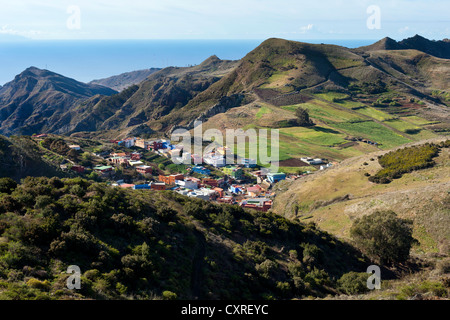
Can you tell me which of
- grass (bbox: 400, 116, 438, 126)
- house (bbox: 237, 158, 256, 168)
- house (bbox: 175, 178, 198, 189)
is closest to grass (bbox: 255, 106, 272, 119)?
house (bbox: 237, 158, 256, 168)

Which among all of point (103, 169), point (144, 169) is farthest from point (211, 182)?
point (103, 169)

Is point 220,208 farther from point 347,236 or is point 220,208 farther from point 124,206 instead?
point 347,236

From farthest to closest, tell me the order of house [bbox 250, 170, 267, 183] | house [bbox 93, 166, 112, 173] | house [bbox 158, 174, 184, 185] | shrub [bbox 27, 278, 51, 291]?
house [bbox 250, 170, 267, 183], house [bbox 158, 174, 184, 185], house [bbox 93, 166, 112, 173], shrub [bbox 27, 278, 51, 291]

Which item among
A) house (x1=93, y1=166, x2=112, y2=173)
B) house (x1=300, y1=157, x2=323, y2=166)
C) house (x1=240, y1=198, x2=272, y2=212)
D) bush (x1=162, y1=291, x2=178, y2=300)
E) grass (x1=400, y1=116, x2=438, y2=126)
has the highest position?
grass (x1=400, y1=116, x2=438, y2=126)

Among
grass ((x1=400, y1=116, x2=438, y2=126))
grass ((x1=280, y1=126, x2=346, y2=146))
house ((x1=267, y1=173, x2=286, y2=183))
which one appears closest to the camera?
house ((x1=267, y1=173, x2=286, y2=183))

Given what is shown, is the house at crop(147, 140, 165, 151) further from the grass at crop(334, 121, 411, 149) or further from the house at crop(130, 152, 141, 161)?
the grass at crop(334, 121, 411, 149)

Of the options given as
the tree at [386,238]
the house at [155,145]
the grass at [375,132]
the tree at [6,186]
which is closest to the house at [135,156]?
the house at [155,145]

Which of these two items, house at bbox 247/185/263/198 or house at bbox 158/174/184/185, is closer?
house at bbox 247/185/263/198
